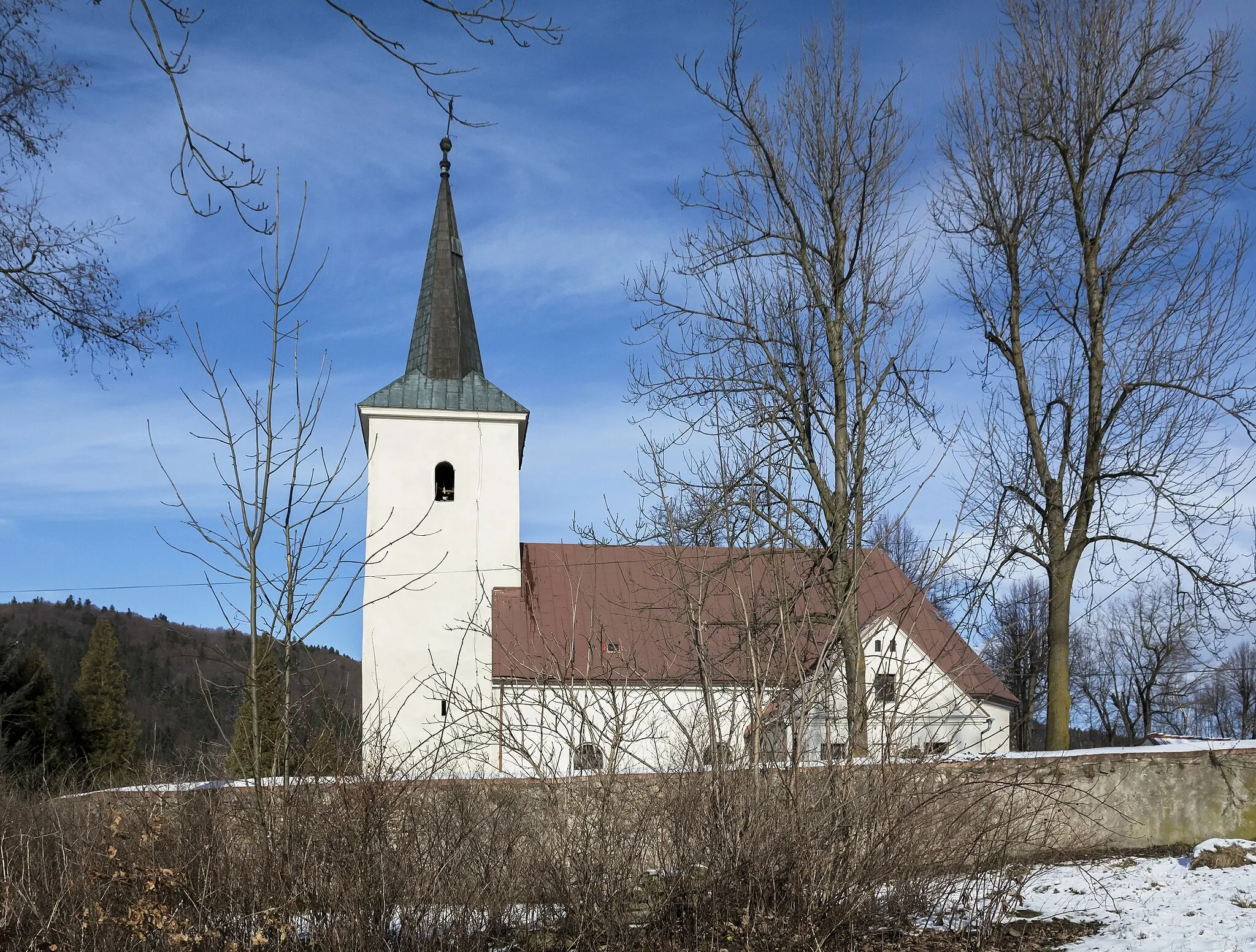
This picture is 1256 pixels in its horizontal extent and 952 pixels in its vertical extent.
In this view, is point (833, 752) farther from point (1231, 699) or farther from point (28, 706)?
point (1231, 699)

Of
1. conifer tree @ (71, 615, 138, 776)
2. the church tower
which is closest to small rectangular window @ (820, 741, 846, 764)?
the church tower

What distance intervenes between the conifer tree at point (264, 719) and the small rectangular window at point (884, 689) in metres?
3.26

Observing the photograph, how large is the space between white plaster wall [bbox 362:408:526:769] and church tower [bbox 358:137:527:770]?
2 centimetres

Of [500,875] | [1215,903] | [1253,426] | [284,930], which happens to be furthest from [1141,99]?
[284,930]

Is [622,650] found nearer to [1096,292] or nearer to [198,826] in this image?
[198,826]

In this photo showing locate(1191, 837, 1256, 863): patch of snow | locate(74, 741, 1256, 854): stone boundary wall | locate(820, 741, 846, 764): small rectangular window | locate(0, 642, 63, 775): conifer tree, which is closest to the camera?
locate(820, 741, 846, 764): small rectangular window

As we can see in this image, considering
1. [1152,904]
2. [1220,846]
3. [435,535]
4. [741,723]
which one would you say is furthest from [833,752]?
[435,535]

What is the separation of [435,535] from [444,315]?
18.3ft

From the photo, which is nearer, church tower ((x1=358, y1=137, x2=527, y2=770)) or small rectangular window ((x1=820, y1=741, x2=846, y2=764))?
small rectangular window ((x1=820, y1=741, x2=846, y2=764))

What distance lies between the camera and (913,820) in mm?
5641

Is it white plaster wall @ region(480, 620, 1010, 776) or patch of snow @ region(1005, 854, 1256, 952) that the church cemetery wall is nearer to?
patch of snow @ region(1005, 854, 1256, 952)

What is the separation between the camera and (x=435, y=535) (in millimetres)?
23703

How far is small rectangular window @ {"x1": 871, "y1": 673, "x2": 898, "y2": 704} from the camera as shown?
6082mm

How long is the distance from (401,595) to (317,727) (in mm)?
17949
